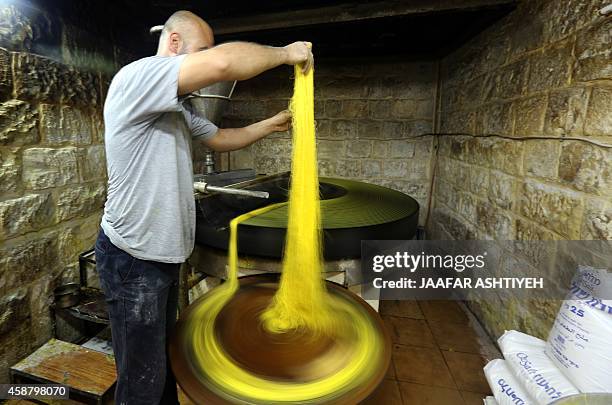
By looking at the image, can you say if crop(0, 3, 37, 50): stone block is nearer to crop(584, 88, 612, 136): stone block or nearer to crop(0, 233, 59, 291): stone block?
crop(0, 233, 59, 291): stone block

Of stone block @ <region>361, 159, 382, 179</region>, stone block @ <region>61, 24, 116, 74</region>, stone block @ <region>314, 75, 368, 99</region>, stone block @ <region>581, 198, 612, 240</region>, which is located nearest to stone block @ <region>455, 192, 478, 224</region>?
stone block @ <region>361, 159, 382, 179</region>

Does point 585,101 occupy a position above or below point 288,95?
below

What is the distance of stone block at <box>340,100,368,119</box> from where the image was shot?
11.4ft

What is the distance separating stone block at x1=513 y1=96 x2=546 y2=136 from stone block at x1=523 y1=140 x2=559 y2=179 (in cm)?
8

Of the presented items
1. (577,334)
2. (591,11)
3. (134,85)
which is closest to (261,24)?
(134,85)

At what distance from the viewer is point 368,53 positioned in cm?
327

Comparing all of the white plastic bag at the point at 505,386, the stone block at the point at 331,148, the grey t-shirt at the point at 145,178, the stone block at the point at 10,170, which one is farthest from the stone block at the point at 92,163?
the white plastic bag at the point at 505,386

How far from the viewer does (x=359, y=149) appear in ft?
11.6

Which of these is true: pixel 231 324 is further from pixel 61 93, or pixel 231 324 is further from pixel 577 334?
pixel 61 93

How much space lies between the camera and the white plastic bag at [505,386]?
128cm

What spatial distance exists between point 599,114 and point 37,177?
2787mm

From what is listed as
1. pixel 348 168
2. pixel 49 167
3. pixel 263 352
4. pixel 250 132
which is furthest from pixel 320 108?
pixel 263 352

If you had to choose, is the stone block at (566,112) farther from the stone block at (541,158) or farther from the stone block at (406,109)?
the stone block at (406,109)

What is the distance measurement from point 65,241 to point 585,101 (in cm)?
291
